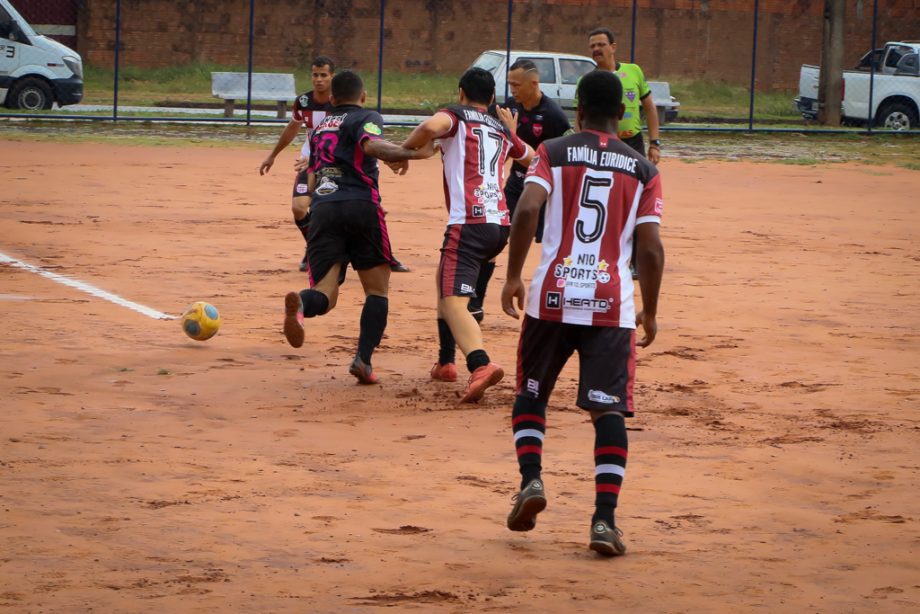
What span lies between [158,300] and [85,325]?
1.10 m

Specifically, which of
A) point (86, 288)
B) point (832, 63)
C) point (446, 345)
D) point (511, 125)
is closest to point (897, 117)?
point (832, 63)

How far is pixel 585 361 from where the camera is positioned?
573 cm

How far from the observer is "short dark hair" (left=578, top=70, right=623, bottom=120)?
580 centimetres

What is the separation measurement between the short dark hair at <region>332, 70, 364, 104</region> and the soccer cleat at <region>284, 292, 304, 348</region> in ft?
4.21

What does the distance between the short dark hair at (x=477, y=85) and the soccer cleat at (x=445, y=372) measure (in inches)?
63.6

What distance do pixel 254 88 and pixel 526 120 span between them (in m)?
20.7

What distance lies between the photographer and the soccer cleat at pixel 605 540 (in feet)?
18.0

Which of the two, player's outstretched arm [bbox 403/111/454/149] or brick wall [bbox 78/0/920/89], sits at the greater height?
brick wall [bbox 78/0/920/89]

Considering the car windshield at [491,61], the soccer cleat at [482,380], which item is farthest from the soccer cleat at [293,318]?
the car windshield at [491,61]

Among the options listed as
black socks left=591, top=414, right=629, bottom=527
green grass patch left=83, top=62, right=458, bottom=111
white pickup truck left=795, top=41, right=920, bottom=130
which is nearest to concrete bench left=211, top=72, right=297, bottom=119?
green grass patch left=83, top=62, right=458, bottom=111

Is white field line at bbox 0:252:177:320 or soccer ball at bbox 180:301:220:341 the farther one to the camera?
white field line at bbox 0:252:177:320

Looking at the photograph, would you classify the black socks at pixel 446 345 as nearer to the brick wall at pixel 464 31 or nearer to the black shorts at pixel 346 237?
the black shorts at pixel 346 237

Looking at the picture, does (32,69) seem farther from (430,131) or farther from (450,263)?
(430,131)

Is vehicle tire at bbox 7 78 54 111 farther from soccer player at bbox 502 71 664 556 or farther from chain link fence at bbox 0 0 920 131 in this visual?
soccer player at bbox 502 71 664 556
